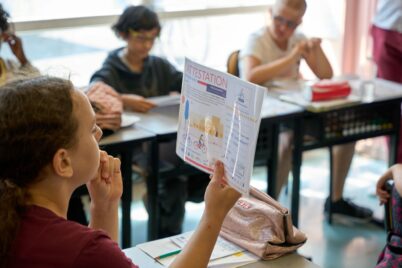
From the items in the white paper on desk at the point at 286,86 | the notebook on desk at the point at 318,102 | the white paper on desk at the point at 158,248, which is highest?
the white paper on desk at the point at 286,86

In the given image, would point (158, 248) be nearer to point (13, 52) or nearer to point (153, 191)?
point (153, 191)

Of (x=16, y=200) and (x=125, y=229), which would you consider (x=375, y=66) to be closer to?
(x=125, y=229)

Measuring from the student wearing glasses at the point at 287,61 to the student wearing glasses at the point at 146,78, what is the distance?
1.27 feet

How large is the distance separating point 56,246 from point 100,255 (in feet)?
0.25

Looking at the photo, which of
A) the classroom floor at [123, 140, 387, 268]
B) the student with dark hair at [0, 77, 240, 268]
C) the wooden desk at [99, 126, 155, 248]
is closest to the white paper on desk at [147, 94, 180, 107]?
the wooden desk at [99, 126, 155, 248]

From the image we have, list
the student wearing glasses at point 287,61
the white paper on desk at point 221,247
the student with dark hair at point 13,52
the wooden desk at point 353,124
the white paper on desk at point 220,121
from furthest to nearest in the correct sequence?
the student wearing glasses at point 287,61
the wooden desk at point 353,124
the student with dark hair at point 13,52
the white paper on desk at point 221,247
the white paper on desk at point 220,121

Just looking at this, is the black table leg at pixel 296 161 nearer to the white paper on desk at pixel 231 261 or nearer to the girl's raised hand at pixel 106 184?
the white paper on desk at pixel 231 261

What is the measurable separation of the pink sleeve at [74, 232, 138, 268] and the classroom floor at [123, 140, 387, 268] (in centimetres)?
190

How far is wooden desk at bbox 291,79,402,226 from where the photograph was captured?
2975 millimetres

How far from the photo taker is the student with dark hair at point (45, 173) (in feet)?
3.73

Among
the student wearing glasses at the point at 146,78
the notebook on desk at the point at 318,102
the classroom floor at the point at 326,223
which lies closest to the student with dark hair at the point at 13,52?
the student wearing glasses at the point at 146,78

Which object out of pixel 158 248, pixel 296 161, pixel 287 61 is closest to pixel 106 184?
pixel 158 248

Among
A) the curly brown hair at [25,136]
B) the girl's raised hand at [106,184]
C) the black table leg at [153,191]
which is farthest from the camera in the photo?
the black table leg at [153,191]

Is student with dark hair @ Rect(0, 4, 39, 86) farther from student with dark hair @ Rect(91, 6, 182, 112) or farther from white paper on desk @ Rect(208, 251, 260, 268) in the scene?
white paper on desk @ Rect(208, 251, 260, 268)
